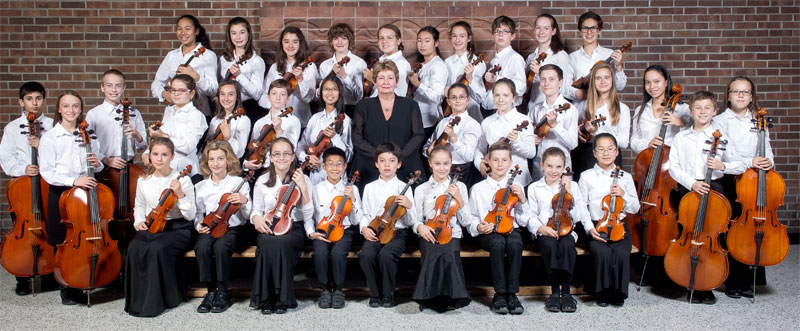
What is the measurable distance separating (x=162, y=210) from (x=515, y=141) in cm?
201

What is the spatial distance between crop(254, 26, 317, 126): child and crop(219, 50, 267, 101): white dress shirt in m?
0.06

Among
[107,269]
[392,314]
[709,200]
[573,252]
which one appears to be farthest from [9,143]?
[709,200]

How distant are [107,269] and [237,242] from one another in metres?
0.69

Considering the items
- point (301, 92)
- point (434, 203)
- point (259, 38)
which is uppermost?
point (259, 38)

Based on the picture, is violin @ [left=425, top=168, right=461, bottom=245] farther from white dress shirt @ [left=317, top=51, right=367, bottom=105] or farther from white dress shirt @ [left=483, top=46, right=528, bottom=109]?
white dress shirt @ [left=317, top=51, right=367, bottom=105]

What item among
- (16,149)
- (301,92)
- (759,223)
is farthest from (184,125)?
(759,223)

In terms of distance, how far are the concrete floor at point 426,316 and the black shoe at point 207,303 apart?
0.17 feet

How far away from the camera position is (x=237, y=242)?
389 centimetres

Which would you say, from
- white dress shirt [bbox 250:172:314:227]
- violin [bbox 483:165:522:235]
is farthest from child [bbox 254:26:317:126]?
violin [bbox 483:165:522:235]

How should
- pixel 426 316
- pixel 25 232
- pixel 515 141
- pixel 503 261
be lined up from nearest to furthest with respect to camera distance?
1. pixel 426 316
2. pixel 503 261
3. pixel 25 232
4. pixel 515 141

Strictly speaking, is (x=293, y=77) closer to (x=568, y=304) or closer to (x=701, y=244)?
(x=568, y=304)

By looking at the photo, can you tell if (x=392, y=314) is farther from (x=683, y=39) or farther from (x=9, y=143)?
(x=683, y=39)

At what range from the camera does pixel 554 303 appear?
368 cm

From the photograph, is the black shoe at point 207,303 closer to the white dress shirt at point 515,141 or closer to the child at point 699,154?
the white dress shirt at point 515,141
